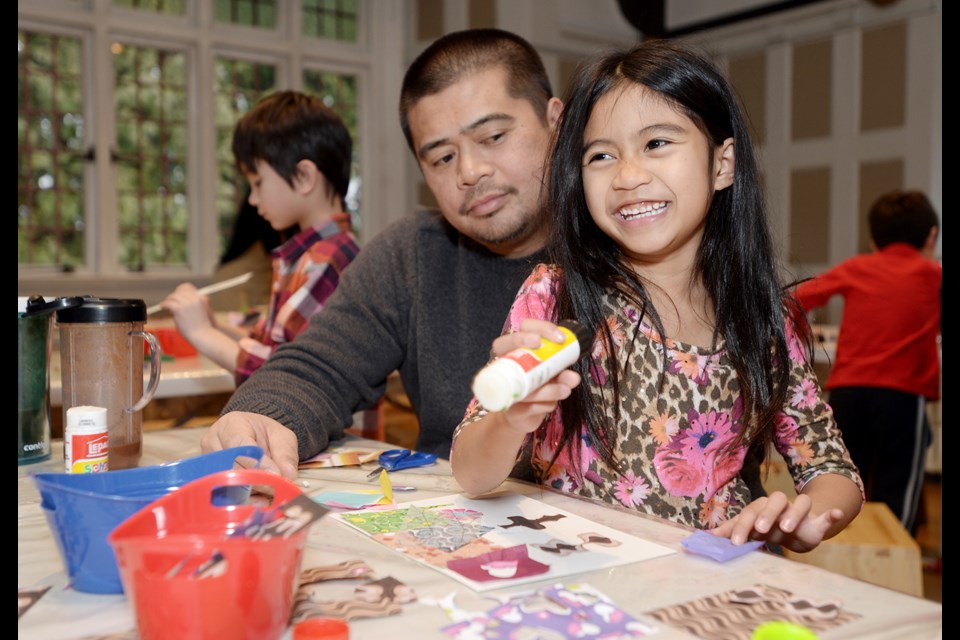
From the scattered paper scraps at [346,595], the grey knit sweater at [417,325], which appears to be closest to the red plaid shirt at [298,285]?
the grey knit sweater at [417,325]

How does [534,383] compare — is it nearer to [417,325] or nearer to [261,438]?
[261,438]

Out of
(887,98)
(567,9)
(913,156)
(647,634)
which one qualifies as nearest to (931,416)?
(913,156)

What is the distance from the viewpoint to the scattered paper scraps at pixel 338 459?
1192 mm

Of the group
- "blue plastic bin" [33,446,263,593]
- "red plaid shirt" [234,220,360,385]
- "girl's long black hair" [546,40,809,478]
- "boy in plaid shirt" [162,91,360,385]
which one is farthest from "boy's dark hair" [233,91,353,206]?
"blue plastic bin" [33,446,263,593]

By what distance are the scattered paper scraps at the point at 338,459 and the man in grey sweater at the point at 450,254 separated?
136mm

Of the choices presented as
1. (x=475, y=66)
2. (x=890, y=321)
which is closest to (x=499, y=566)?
(x=475, y=66)

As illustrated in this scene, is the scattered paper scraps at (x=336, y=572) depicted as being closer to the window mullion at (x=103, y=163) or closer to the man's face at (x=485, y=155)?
the man's face at (x=485, y=155)

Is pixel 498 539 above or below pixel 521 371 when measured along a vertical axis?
below

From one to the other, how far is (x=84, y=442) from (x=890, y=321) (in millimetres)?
2876

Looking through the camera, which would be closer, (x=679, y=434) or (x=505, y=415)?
(x=505, y=415)

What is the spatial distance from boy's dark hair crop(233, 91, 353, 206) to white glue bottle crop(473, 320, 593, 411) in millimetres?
1646

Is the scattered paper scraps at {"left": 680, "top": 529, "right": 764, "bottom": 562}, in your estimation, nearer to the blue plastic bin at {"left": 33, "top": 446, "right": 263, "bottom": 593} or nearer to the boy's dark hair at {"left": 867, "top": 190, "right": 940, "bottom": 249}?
the blue plastic bin at {"left": 33, "top": 446, "right": 263, "bottom": 593}

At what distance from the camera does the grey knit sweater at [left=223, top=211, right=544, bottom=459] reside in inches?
57.5

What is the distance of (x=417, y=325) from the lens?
1.54 metres
